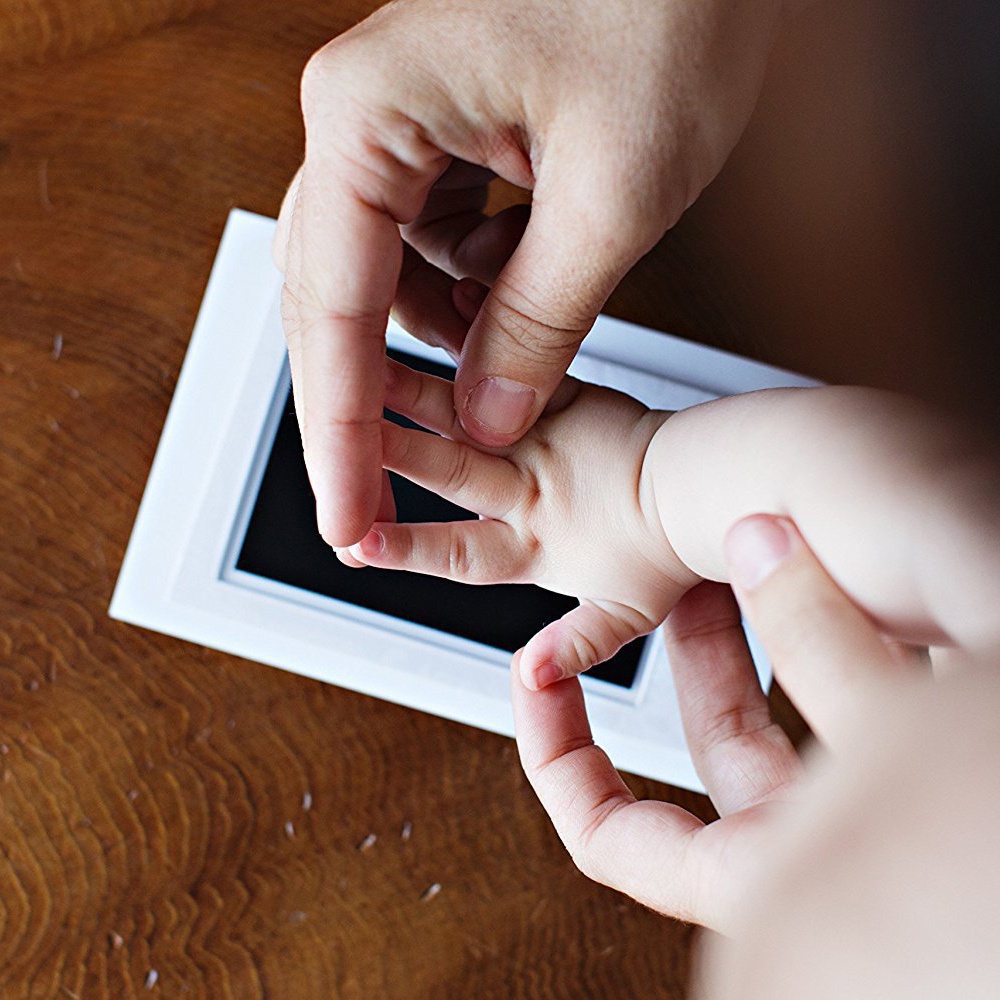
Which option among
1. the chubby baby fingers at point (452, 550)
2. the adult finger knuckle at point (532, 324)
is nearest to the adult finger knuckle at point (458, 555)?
the chubby baby fingers at point (452, 550)

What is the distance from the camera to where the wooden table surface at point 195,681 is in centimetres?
53

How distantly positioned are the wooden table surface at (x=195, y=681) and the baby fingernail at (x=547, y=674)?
136mm

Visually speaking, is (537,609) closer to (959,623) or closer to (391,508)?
(391,508)

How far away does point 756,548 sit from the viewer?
30 cm

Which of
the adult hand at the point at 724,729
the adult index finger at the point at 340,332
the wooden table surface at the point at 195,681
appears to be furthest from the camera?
the wooden table surface at the point at 195,681

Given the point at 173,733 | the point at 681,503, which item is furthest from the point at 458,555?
the point at 173,733

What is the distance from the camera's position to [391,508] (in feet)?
1.52

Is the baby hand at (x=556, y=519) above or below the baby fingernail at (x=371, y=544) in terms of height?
above

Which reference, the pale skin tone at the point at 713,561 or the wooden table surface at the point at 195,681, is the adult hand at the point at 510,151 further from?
the wooden table surface at the point at 195,681

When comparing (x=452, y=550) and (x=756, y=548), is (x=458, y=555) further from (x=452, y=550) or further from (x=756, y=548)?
(x=756, y=548)

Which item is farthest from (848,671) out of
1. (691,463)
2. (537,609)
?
(537,609)

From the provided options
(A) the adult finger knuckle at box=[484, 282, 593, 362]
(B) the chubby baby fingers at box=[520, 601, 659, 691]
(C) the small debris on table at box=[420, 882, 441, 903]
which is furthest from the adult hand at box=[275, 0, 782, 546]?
(C) the small debris on table at box=[420, 882, 441, 903]

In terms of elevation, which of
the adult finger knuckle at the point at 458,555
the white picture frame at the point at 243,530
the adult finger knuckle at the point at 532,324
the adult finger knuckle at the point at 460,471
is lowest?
the white picture frame at the point at 243,530

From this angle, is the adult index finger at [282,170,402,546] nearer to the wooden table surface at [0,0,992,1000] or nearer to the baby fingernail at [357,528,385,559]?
the baby fingernail at [357,528,385,559]
